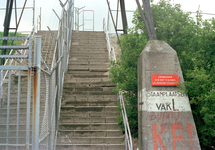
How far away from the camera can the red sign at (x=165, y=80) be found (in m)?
4.73

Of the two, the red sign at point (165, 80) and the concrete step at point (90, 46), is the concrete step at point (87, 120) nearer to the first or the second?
the red sign at point (165, 80)

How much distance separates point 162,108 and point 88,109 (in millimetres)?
2657

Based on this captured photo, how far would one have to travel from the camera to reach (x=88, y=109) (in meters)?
6.69

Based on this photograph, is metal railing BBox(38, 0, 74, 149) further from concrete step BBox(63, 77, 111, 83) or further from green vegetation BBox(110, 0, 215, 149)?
green vegetation BBox(110, 0, 215, 149)

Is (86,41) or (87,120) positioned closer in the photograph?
(87,120)

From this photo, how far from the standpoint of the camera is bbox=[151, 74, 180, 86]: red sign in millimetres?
4734

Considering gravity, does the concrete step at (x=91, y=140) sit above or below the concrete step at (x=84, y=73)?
below

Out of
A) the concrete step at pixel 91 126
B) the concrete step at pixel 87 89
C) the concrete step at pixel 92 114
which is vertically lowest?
the concrete step at pixel 91 126

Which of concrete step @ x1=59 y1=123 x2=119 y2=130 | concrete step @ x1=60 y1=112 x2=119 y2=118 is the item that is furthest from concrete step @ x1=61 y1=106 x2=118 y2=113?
concrete step @ x1=59 y1=123 x2=119 y2=130

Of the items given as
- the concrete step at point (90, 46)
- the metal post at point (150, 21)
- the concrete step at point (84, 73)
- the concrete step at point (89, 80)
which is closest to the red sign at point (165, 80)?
the metal post at point (150, 21)

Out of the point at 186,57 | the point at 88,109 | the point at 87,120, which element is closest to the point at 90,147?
the point at 87,120

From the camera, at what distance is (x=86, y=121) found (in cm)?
637

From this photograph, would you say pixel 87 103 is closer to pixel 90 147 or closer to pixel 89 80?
pixel 89 80

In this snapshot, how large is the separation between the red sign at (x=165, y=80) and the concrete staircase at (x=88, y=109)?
1.85 meters
